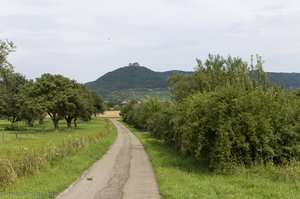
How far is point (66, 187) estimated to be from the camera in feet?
53.7

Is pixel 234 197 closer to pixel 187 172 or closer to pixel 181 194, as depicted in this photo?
pixel 181 194

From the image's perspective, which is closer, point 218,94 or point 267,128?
point 267,128

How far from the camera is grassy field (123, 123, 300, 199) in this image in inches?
538

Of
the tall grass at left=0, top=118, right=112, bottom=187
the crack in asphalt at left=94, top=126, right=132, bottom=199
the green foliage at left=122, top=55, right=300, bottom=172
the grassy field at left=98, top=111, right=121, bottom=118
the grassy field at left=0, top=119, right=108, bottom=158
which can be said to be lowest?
the grassy field at left=98, top=111, right=121, bottom=118

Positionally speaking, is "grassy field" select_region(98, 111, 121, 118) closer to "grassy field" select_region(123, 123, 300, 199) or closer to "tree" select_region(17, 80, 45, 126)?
"tree" select_region(17, 80, 45, 126)

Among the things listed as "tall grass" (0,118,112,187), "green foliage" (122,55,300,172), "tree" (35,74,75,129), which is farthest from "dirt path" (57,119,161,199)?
"tree" (35,74,75,129)

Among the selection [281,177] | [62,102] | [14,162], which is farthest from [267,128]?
[62,102]

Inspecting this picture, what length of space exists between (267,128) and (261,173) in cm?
252

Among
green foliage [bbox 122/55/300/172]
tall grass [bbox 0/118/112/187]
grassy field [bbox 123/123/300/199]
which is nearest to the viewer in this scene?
grassy field [bbox 123/123/300/199]

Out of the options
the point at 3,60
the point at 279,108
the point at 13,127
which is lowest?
the point at 13,127

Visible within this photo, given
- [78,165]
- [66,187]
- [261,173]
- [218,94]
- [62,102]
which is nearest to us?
[66,187]

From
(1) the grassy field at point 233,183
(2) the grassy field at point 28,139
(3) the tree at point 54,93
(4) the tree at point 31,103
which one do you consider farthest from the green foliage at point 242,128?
(3) the tree at point 54,93

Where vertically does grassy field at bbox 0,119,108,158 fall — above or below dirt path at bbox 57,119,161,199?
below

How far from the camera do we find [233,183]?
53.6 feet
